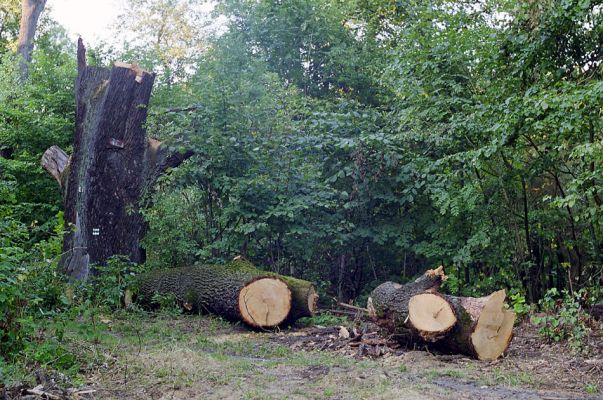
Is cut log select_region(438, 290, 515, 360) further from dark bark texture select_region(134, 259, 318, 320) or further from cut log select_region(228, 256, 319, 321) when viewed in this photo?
dark bark texture select_region(134, 259, 318, 320)

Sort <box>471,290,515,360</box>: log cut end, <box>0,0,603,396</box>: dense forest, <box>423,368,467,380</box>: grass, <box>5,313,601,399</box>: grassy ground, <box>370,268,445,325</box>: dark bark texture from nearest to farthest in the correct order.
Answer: <box>5,313,601,399</box>: grassy ground, <box>423,368,467,380</box>: grass, <box>471,290,515,360</box>: log cut end, <box>370,268,445,325</box>: dark bark texture, <box>0,0,603,396</box>: dense forest

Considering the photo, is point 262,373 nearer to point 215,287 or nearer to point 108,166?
point 215,287

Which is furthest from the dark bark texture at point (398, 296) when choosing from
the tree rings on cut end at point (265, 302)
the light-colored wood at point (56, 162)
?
the light-colored wood at point (56, 162)

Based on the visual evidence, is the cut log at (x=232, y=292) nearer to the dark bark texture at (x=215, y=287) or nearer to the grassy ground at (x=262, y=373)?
the dark bark texture at (x=215, y=287)

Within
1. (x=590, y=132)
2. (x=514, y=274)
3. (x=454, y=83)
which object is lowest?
(x=514, y=274)

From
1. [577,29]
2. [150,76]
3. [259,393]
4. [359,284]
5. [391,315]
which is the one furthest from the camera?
[359,284]

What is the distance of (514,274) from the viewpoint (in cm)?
1061

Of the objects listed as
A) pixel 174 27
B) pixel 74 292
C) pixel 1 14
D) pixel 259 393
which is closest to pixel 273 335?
pixel 74 292

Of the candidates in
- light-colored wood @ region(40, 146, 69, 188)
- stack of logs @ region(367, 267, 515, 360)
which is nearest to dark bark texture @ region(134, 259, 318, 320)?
stack of logs @ region(367, 267, 515, 360)

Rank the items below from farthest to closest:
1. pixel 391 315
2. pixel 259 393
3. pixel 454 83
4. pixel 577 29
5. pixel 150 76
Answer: pixel 150 76 → pixel 454 83 → pixel 577 29 → pixel 391 315 → pixel 259 393

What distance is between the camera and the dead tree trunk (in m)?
10.9

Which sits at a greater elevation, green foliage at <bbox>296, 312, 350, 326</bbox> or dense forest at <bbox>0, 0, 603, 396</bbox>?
dense forest at <bbox>0, 0, 603, 396</bbox>

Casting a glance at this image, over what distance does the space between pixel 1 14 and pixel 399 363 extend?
2651cm

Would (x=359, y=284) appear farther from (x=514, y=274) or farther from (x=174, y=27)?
(x=174, y=27)
